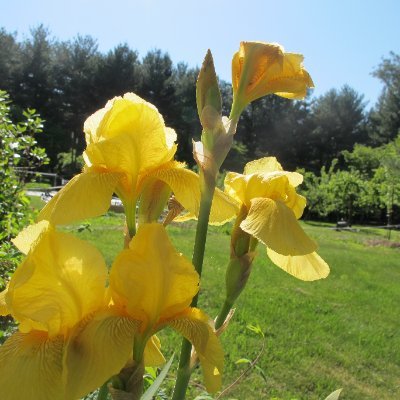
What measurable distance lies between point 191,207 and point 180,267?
120 mm

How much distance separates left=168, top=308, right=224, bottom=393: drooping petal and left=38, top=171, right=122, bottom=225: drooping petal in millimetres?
169

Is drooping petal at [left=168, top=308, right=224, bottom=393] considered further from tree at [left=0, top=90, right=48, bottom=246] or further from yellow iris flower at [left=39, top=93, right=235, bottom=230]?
tree at [left=0, top=90, right=48, bottom=246]

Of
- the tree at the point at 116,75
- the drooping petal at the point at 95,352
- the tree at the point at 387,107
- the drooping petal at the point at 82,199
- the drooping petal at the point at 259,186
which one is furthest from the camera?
the tree at the point at 387,107

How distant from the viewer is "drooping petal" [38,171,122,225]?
0.59 m

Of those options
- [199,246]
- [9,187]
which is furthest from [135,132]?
[9,187]

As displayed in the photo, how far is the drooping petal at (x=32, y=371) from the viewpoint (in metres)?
0.49

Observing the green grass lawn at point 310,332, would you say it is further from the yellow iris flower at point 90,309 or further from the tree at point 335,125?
the tree at point 335,125

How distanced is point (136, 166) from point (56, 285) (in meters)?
0.20

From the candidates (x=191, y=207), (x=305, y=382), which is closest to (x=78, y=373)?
(x=191, y=207)

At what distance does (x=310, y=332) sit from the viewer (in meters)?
3.76

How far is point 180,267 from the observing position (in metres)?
0.55

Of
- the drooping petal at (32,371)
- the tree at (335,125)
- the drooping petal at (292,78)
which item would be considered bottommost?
the drooping petal at (32,371)

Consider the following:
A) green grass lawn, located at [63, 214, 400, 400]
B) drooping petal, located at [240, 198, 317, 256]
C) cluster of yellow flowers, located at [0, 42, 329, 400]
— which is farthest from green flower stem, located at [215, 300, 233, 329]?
green grass lawn, located at [63, 214, 400, 400]

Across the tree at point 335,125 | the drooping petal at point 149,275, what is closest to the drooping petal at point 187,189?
the drooping petal at point 149,275
